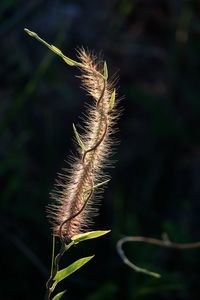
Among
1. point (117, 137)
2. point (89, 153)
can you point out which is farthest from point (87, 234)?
point (117, 137)

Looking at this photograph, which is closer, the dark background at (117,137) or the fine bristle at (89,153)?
the fine bristle at (89,153)

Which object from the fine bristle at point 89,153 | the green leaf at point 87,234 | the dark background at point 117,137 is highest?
the dark background at point 117,137

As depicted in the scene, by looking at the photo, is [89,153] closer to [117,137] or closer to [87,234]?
[87,234]

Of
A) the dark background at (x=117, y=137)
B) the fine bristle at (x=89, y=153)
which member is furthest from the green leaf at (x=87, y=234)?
the dark background at (x=117, y=137)

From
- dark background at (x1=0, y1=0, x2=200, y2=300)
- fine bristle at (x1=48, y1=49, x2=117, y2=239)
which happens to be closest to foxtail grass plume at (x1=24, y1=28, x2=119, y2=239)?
fine bristle at (x1=48, y1=49, x2=117, y2=239)

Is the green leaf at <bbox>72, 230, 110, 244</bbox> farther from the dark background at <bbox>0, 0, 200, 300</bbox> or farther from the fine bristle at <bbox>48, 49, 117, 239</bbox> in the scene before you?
the dark background at <bbox>0, 0, 200, 300</bbox>

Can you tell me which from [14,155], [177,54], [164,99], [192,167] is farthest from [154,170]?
[14,155]

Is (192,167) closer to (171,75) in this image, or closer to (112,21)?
(171,75)

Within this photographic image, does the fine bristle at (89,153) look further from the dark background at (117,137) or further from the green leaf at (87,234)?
the dark background at (117,137)

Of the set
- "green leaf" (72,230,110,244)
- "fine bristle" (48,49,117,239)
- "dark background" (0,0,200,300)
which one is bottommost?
"green leaf" (72,230,110,244)
